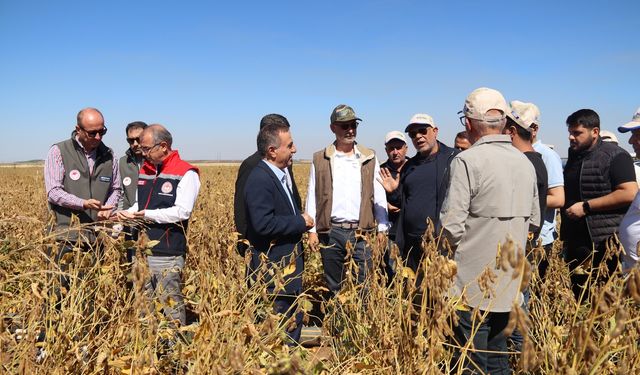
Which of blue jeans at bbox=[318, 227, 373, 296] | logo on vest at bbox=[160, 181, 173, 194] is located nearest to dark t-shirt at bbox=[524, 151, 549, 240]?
blue jeans at bbox=[318, 227, 373, 296]

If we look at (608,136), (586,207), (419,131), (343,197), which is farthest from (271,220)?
(608,136)

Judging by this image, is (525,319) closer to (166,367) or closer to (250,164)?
(166,367)

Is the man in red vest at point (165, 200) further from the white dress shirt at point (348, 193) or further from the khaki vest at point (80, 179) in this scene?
the white dress shirt at point (348, 193)

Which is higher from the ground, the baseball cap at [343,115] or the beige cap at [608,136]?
the baseball cap at [343,115]

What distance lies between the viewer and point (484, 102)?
2.26 metres

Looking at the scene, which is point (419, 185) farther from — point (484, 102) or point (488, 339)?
point (488, 339)

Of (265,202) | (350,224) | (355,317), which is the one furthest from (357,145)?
(355,317)

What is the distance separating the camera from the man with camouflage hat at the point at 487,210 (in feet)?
Result: 7.08

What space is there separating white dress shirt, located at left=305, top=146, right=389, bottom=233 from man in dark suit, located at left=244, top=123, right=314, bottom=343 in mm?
837

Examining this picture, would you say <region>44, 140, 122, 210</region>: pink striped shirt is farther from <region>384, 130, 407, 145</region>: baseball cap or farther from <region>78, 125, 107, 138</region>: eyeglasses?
<region>384, 130, 407, 145</region>: baseball cap

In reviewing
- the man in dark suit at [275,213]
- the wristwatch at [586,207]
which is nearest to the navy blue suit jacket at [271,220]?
the man in dark suit at [275,213]

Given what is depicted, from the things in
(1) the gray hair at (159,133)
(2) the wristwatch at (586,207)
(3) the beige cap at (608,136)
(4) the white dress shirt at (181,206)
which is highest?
(1) the gray hair at (159,133)

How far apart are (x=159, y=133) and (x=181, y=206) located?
53 centimetres

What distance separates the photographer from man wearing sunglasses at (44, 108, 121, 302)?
3299 mm
